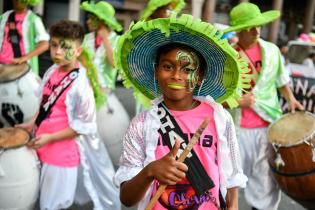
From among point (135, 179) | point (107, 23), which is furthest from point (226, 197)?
point (107, 23)

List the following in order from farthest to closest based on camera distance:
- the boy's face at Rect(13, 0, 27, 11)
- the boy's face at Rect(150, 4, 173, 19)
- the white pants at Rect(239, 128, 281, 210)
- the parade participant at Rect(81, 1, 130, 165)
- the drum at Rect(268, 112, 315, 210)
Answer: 1. the parade participant at Rect(81, 1, 130, 165)
2. the boy's face at Rect(13, 0, 27, 11)
3. the boy's face at Rect(150, 4, 173, 19)
4. the white pants at Rect(239, 128, 281, 210)
5. the drum at Rect(268, 112, 315, 210)

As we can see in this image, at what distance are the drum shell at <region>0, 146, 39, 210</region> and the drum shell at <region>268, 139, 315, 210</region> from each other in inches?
75.3

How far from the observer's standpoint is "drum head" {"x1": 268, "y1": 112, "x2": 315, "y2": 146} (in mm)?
3707

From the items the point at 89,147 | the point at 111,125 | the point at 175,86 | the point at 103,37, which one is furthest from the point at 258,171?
the point at 175,86

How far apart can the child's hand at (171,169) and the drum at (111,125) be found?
384 centimetres

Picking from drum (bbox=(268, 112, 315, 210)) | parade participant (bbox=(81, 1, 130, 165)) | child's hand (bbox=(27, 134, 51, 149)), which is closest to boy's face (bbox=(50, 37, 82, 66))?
child's hand (bbox=(27, 134, 51, 149))

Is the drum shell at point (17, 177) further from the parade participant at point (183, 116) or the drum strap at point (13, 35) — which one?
the drum strap at point (13, 35)

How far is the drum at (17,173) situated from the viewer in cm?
318

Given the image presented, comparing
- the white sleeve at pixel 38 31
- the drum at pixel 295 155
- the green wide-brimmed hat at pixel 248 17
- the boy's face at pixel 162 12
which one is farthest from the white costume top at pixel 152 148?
the white sleeve at pixel 38 31

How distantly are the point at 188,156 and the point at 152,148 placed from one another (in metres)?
0.16

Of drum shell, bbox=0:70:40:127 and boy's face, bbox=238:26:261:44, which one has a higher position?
boy's face, bbox=238:26:261:44

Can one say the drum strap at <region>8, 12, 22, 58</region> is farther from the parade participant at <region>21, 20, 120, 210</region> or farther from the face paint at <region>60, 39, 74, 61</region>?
the face paint at <region>60, 39, 74, 61</region>

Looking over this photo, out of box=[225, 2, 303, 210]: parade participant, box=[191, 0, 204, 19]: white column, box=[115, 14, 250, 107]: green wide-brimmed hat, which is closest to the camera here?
box=[115, 14, 250, 107]: green wide-brimmed hat

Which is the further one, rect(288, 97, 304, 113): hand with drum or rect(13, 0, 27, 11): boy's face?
rect(13, 0, 27, 11): boy's face
